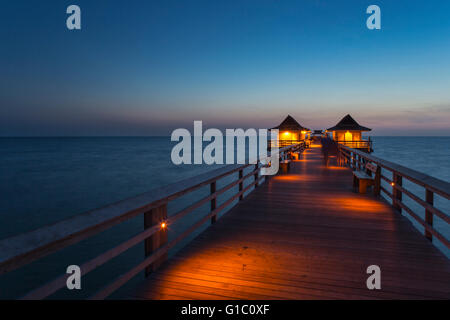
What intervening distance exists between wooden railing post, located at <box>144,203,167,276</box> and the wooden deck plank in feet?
0.31

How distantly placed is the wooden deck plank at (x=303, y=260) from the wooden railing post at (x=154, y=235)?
0.10 metres

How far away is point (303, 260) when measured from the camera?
304 centimetres

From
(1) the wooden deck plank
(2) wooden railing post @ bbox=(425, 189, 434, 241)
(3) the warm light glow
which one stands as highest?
(3) the warm light glow

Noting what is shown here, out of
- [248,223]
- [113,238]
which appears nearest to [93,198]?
[113,238]

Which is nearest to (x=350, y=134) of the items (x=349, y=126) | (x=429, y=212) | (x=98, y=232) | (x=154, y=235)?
(x=349, y=126)

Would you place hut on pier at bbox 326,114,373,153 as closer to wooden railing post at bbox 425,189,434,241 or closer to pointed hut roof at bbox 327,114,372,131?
pointed hut roof at bbox 327,114,372,131

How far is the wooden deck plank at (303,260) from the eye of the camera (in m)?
2.41

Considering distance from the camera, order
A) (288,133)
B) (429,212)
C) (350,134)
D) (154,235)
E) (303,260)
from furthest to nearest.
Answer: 1. (288,133)
2. (350,134)
3. (429,212)
4. (303,260)
5. (154,235)

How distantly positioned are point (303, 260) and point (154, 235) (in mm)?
1785

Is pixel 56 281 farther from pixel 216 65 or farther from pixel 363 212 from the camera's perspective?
pixel 216 65

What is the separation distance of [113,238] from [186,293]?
9.24 metres

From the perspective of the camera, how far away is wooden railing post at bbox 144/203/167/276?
251 centimetres

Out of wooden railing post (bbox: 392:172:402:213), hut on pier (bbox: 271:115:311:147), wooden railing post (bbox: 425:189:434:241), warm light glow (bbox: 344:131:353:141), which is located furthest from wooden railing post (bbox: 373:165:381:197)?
warm light glow (bbox: 344:131:353:141)

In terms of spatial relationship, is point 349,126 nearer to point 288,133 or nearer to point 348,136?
point 348,136
